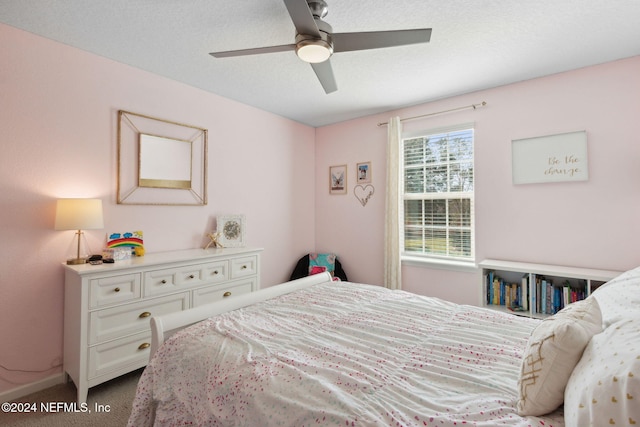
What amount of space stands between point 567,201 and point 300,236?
2996mm

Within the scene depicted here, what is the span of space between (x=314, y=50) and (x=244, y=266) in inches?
81.3

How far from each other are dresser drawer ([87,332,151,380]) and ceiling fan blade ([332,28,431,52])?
247 centimetres

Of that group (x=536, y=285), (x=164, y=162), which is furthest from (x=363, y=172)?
(x=164, y=162)

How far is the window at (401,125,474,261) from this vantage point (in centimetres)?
324

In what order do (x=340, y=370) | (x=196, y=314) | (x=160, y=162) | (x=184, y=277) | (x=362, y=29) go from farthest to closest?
(x=160, y=162)
(x=184, y=277)
(x=362, y=29)
(x=196, y=314)
(x=340, y=370)

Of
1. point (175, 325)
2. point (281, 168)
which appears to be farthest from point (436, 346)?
point (281, 168)

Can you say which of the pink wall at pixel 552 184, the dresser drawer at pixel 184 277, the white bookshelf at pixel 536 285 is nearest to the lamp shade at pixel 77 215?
the dresser drawer at pixel 184 277

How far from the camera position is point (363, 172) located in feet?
12.9

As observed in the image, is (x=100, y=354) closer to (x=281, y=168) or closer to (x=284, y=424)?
(x=284, y=424)

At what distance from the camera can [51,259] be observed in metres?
2.19

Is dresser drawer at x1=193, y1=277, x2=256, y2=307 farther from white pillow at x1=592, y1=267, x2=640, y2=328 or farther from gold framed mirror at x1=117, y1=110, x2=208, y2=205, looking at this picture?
white pillow at x1=592, y1=267, x2=640, y2=328

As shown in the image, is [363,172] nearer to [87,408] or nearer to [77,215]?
[77,215]

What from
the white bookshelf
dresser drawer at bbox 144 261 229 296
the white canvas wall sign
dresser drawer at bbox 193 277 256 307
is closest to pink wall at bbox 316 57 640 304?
the white canvas wall sign

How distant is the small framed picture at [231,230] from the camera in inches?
126
